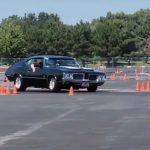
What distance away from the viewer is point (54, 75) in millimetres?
26938

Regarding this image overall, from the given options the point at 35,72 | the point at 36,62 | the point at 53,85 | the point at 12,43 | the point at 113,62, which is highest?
the point at 12,43

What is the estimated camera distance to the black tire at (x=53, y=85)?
1057 inches

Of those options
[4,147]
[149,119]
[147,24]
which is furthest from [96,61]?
[4,147]

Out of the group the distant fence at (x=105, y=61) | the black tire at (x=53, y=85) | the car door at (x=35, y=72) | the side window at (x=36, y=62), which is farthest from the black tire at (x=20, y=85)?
the distant fence at (x=105, y=61)

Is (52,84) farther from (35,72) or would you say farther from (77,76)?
(35,72)

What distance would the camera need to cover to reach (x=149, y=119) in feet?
49.8

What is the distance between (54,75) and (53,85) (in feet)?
1.39

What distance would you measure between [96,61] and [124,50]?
2043cm

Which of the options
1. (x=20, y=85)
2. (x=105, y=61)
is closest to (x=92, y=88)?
(x=20, y=85)

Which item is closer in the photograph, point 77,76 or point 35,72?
point 77,76

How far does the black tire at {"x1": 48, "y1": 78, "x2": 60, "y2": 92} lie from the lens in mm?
26848

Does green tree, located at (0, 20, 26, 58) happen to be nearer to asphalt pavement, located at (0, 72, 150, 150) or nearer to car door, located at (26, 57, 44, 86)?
car door, located at (26, 57, 44, 86)

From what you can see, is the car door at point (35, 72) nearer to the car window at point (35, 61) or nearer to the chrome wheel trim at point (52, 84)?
the car window at point (35, 61)

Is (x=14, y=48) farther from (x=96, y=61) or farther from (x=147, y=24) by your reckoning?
(x=147, y=24)
